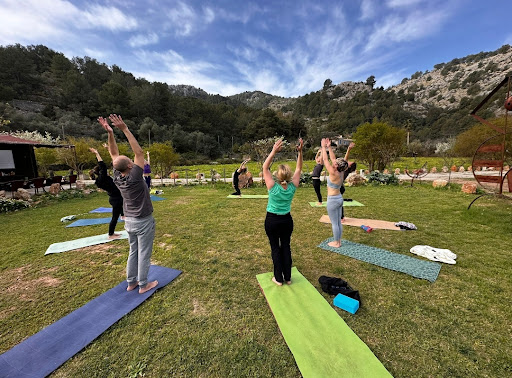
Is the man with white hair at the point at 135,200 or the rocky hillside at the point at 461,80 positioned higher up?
the rocky hillside at the point at 461,80

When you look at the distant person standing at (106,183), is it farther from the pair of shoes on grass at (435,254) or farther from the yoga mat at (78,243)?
the pair of shoes on grass at (435,254)

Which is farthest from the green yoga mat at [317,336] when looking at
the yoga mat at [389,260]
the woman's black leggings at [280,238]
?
the yoga mat at [389,260]

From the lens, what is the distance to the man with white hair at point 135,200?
8.43ft

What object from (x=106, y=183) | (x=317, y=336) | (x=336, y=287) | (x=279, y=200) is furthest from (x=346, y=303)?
(x=106, y=183)

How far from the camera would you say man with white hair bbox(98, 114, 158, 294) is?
257cm

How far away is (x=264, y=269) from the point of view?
11.8 ft

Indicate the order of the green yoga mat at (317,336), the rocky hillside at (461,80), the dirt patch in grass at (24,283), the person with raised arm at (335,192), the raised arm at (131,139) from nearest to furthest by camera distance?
1. the green yoga mat at (317,336)
2. the raised arm at (131,139)
3. the dirt patch in grass at (24,283)
4. the person with raised arm at (335,192)
5. the rocky hillside at (461,80)

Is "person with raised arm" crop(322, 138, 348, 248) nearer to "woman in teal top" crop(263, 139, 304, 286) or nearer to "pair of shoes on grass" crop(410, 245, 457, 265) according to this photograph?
"pair of shoes on grass" crop(410, 245, 457, 265)

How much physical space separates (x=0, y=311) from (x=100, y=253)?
61.5 inches

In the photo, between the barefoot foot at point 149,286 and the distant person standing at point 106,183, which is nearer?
the barefoot foot at point 149,286

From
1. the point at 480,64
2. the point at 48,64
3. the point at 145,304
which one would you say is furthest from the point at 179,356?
the point at 480,64

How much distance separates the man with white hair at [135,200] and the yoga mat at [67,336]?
0.96 feet

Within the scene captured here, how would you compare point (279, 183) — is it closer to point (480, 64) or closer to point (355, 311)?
point (355, 311)

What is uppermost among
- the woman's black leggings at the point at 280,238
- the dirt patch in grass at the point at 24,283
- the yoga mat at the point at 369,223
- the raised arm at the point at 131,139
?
the raised arm at the point at 131,139
